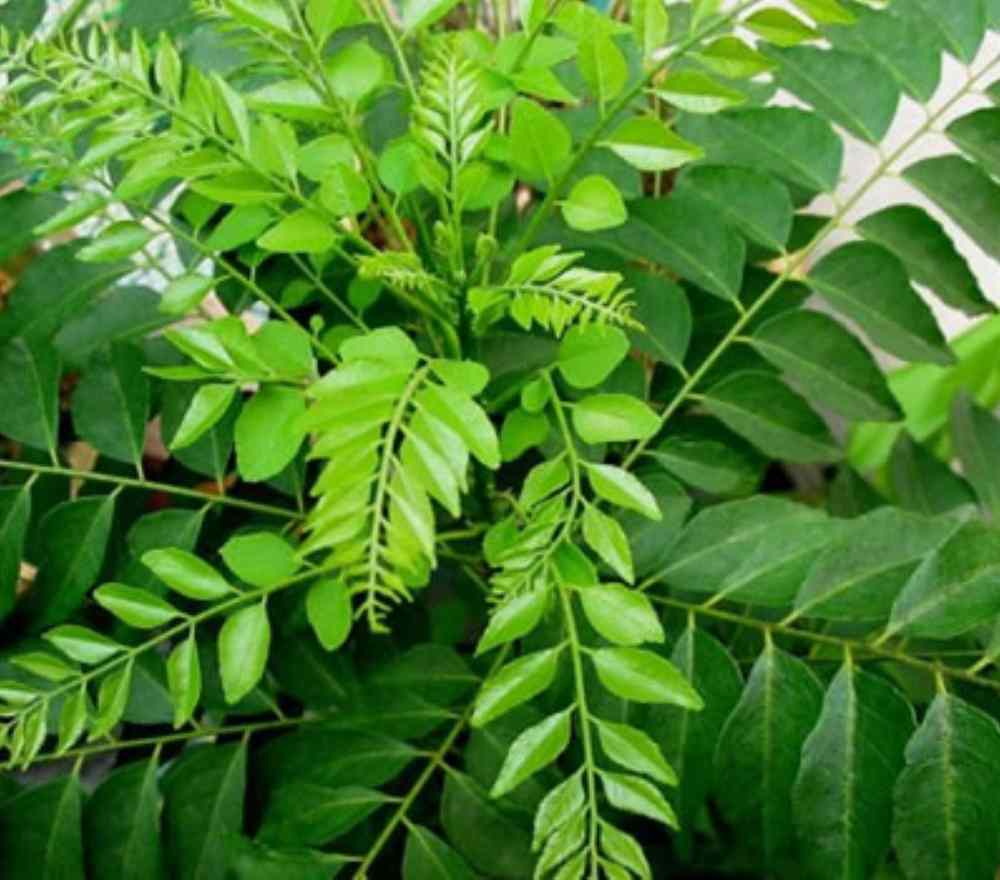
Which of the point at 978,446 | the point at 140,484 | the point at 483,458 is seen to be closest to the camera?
the point at 483,458

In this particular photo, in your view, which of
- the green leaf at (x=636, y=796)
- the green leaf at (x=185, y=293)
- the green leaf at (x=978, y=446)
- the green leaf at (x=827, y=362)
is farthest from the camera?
the green leaf at (x=978, y=446)

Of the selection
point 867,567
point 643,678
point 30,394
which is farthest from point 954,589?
point 30,394

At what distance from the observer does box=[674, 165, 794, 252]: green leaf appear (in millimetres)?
636

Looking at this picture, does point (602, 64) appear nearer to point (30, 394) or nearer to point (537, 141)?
point (537, 141)

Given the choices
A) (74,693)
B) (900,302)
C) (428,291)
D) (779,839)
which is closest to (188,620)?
(74,693)

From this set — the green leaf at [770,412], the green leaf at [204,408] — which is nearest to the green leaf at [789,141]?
the green leaf at [770,412]

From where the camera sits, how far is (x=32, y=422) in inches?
24.9

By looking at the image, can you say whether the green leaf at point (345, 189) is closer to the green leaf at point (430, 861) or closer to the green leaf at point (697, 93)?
the green leaf at point (697, 93)

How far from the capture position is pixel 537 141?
50cm

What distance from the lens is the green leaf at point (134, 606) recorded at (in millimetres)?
492

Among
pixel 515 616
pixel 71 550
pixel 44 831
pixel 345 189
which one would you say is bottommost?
pixel 44 831

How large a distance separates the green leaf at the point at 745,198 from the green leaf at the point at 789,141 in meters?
0.01

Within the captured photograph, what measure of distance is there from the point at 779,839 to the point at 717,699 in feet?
0.22

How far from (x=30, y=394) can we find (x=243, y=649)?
236 millimetres
